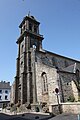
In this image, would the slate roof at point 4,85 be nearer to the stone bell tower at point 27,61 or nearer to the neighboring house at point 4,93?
the neighboring house at point 4,93

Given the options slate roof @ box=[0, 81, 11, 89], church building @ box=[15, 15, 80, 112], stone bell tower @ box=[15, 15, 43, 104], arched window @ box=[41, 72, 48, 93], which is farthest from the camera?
slate roof @ box=[0, 81, 11, 89]

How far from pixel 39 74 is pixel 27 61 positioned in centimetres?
472

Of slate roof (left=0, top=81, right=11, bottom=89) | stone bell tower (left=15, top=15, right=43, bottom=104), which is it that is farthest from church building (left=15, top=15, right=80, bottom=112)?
slate roof (left=0, top=81, right=11, bottom=89)

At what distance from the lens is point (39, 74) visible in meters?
25.3

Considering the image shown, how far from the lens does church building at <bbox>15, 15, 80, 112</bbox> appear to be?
20812 millimetres

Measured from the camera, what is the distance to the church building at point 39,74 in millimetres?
20812

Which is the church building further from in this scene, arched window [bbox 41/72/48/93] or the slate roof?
the slate roof

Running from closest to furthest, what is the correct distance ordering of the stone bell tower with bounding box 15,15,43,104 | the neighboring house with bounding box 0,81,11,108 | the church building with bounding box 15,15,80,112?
1. the church building with bounding box 15,15,80,112
2. the stone bell tower with bounding box 15,15,43,104
3. the neighboring house with bounding box 0,81,11,108

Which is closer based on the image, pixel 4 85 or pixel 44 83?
pixel 44 83

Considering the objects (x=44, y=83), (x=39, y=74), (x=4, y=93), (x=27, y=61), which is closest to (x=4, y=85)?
(x=4, y=93)

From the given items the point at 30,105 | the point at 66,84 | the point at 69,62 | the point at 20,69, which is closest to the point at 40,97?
the point at 30,105

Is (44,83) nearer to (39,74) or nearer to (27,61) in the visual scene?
(39,74)

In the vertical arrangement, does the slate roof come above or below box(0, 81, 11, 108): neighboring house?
above

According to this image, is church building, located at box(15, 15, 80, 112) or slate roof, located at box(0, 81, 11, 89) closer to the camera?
church building, located at box(15, 15, 80, 112)
